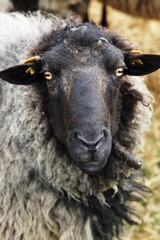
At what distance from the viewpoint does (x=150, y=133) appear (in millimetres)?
4957

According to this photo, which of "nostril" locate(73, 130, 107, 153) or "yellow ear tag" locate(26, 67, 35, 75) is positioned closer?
"nostril" locate(73, 130, 107, 153)

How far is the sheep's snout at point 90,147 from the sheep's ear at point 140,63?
1.49 feet

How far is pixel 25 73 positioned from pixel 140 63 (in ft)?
1.83

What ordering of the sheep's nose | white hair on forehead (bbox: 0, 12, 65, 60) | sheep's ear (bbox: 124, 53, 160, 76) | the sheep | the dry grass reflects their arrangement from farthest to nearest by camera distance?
1. the dry grass
2. white hair on forehead (bbox: 0, 12, 65, 60)
3. sheep's ear (bbox: 124, 53, 160, 76)
4. the sheep
5. the sheep's nose

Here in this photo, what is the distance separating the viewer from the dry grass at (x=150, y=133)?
13.4ft

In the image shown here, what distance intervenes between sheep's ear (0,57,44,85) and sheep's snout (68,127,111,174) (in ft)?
1.35

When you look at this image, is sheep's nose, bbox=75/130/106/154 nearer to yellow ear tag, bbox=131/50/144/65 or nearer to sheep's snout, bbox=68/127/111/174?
sheep's snout, bbox=68/127/111/174

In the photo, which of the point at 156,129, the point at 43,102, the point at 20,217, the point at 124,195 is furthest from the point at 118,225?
the point at 156,129

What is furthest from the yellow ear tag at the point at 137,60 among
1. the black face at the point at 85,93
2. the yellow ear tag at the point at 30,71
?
the yellow ear tag at the point at 30,71

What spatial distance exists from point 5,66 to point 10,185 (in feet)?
2.01

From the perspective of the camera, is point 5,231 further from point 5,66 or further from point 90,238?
point 5,66

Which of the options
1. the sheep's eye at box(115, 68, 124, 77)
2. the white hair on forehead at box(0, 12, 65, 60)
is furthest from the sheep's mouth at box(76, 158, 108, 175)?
the white hair on forehead at box(0, 12, 65, 60)

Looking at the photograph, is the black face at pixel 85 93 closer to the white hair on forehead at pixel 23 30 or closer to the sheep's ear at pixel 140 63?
the sheep's ear at pixel 140 63

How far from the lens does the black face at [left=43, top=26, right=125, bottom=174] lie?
2592 mm
